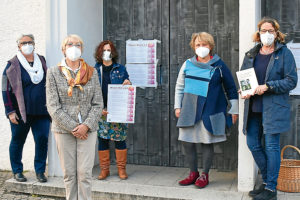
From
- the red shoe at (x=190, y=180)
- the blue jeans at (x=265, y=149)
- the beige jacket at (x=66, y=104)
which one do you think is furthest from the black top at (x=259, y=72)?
the beige jacket at (x=66, y=104)

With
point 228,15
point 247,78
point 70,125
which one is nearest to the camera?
point 70,125

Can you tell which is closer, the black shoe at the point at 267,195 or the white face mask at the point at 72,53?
the white face mask at the point at 72,53

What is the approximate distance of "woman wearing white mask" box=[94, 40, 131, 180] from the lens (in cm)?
539

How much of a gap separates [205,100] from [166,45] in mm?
1447

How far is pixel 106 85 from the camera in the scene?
543cm

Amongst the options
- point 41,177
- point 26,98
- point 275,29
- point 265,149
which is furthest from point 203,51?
point 41,177

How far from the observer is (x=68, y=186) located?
4.19 m

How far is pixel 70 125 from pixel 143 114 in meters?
2.30

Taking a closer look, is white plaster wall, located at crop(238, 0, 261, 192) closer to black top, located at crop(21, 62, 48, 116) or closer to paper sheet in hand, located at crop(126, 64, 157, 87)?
paper sheet in hand, located at crop(126, 64, 157, 87)

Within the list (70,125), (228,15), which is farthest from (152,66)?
(70,125)

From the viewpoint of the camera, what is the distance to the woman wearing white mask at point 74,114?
161 inches

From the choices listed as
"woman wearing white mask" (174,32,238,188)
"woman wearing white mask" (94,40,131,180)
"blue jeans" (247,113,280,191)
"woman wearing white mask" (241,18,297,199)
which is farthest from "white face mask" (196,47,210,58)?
"woman wearing white mask" (94,40,131,180)

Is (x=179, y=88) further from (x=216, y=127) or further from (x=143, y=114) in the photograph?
(x=143, y=114)

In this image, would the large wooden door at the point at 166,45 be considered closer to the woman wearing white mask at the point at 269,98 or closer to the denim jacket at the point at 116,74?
the denim jacket at the point at 116,74
